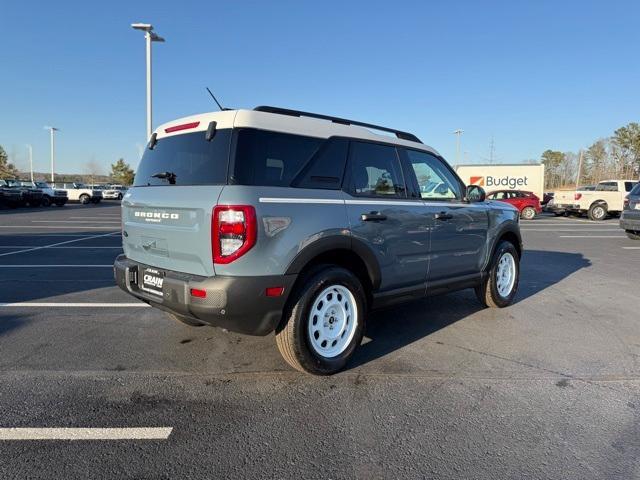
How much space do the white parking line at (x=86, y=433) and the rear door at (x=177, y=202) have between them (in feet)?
3.43

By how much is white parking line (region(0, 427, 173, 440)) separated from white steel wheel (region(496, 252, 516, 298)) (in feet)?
14.4

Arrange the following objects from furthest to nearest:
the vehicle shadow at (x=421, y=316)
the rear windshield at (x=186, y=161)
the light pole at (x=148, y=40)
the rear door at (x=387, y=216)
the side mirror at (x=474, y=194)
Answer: the light pole at (x=148, y=40), the side mirror at (x=474, y=194), the vehicle shadow at (x=421, y=316), the rear door at (x=387, y=216), the rear windshield at (x=186, y=161)

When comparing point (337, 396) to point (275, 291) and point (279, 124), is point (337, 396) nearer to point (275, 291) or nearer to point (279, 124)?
point (275, 291)

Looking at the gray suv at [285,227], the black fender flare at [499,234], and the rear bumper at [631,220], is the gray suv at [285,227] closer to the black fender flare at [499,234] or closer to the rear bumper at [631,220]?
the black fender flare at [499,234]

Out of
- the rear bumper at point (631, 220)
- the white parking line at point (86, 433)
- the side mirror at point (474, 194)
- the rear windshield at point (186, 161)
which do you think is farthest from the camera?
the rear bumper at point (631, 220)

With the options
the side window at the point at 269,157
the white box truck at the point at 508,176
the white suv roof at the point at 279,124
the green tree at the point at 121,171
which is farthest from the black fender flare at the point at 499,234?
the green tree at the point at 121,171

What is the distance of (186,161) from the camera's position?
356 centimetres

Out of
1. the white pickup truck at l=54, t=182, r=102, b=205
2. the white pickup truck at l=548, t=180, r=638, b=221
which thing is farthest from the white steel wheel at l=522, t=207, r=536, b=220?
the white pickup truck at l=54, t=182, r=102, b=205

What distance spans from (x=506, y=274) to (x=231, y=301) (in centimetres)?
411

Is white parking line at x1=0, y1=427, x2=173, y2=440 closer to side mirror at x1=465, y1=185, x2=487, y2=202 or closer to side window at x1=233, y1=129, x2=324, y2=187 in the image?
side window at x1=233, y1=129, x2=324, y2=187

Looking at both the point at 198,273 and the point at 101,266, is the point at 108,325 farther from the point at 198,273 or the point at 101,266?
the point at 101,266

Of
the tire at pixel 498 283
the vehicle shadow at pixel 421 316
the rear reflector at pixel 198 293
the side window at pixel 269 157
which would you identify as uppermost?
the side window at pixel 269 157

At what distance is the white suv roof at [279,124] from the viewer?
322 cm

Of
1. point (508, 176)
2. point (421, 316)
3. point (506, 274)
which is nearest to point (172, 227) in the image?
point (421, 316)
